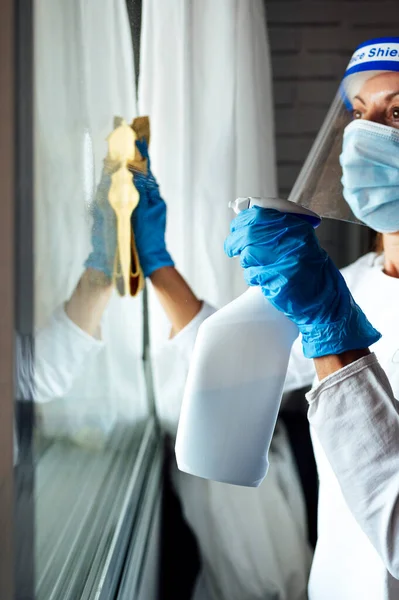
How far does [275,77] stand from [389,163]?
1108mm

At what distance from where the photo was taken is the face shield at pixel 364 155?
0.80 metres

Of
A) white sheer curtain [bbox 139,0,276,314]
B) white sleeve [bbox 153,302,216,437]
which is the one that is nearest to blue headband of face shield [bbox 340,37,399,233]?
white sheer curtain [bbox 139,0,276,314]

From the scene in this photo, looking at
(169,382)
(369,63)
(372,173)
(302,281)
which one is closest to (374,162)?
(372,173)

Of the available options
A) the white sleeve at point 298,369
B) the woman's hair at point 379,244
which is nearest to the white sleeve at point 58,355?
the white sleeve at point 298,369

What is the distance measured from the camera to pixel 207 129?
1201mm

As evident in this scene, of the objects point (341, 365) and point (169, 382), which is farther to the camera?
point (169, 382)

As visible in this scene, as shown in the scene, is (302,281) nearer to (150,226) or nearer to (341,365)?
(341,365)

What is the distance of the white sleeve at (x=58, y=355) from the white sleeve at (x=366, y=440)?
300mm

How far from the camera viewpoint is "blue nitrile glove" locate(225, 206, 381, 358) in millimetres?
659

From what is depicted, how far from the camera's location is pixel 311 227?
0.68 m

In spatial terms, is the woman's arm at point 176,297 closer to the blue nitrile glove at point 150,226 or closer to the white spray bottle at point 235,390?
the blue nitrile glove at point 150,226

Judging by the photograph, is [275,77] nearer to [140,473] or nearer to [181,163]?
[181,163]

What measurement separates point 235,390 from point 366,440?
0.15m

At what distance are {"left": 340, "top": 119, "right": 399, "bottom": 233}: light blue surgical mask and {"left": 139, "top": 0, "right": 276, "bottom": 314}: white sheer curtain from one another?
35cm
